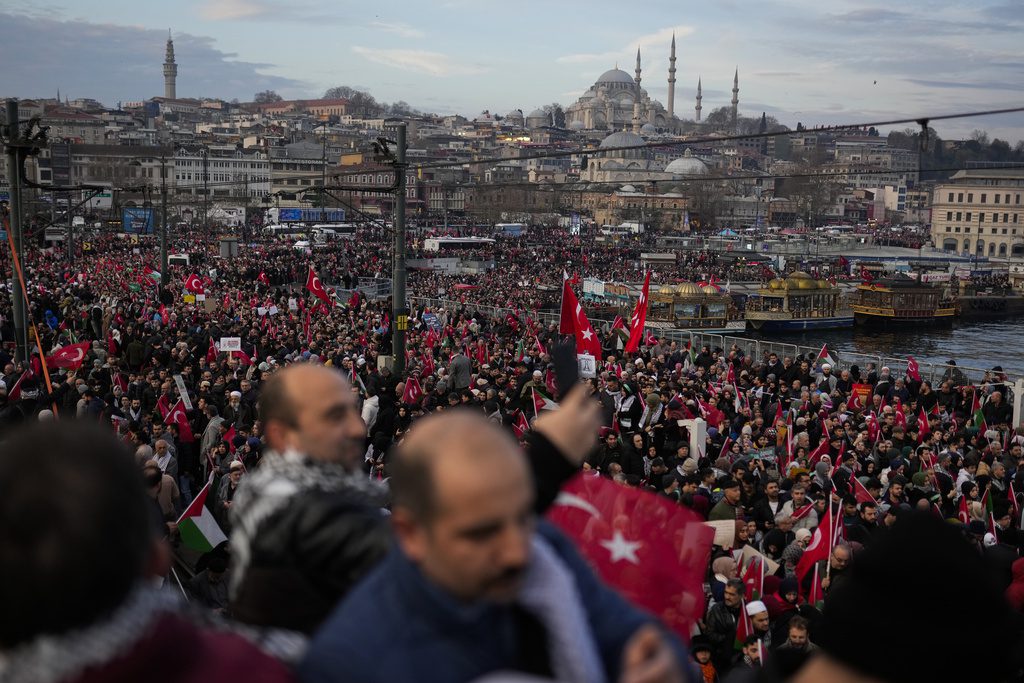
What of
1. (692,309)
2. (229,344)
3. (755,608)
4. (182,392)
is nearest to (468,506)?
(755,608)

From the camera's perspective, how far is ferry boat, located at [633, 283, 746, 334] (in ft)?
131

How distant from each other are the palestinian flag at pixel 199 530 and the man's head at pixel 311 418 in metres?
4.40

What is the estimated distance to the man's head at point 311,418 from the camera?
5.74 ft

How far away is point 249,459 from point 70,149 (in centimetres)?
9131

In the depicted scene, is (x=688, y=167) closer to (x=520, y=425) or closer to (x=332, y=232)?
(x=332, y=232)

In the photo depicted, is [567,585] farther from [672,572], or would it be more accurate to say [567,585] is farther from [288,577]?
[672,572]

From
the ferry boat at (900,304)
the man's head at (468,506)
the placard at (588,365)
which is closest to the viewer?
the man's head at (468,506)

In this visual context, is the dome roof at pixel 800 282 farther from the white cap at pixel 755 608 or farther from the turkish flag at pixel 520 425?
the white cap at pixel 755 608

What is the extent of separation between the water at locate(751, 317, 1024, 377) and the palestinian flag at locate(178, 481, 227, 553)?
129 feet

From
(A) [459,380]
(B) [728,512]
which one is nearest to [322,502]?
(B) [728,512]

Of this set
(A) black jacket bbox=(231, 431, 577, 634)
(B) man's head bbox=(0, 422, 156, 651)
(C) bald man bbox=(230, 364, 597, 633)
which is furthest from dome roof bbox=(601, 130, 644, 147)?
(B) man's head bbox=(0, 422, 156, 651)

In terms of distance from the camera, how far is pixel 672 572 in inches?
84.4

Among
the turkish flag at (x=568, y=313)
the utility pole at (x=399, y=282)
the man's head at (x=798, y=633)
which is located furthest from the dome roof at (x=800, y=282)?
the man's head at (x=798, y=633)

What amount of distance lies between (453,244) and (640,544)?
179 ft
